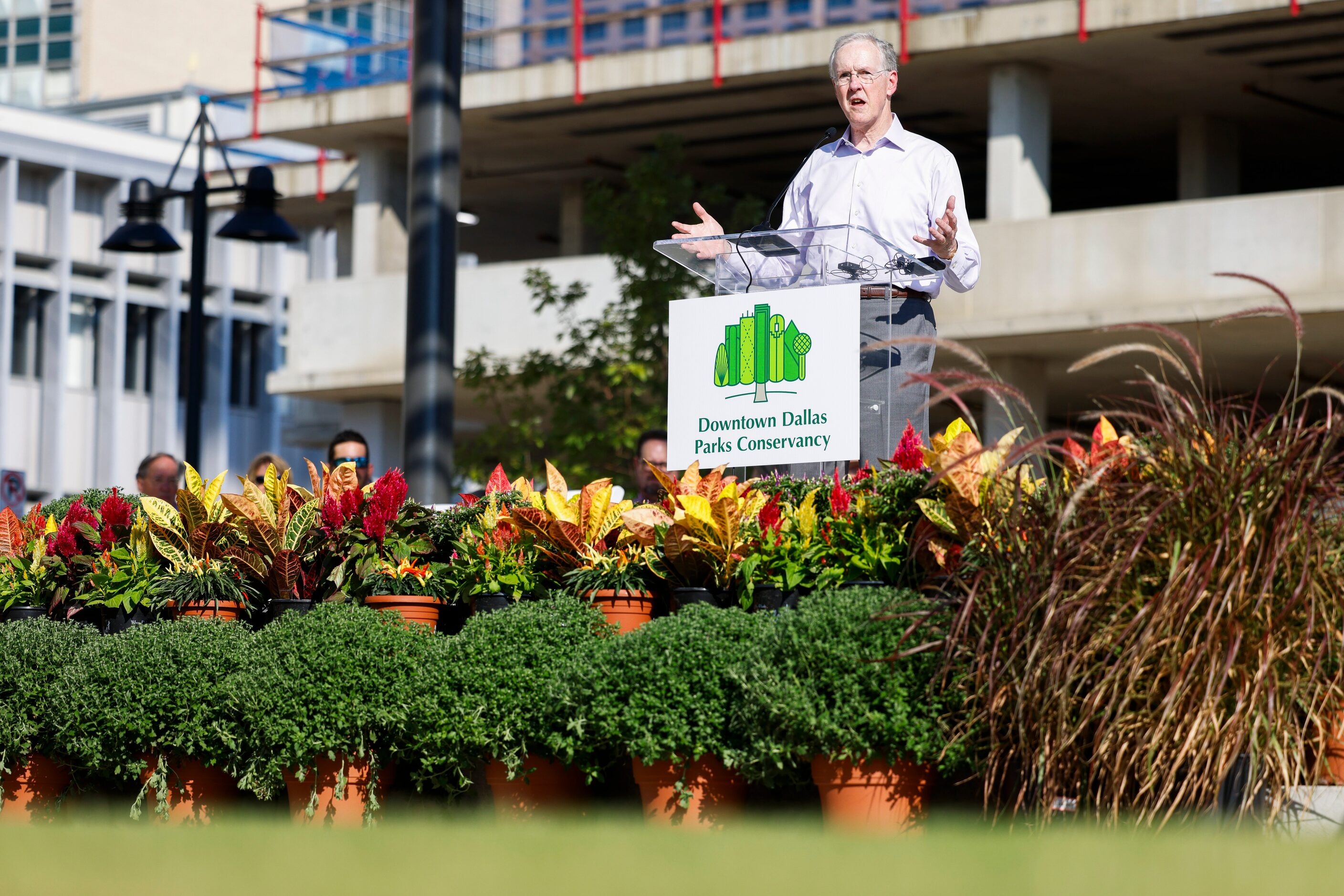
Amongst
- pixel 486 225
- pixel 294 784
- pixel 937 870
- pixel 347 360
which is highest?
pixel 486 225

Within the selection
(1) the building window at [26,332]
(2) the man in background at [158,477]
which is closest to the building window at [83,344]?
(1) the building window at [26,332]

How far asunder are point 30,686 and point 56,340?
3571 cm

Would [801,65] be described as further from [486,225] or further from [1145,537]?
[1145,537]

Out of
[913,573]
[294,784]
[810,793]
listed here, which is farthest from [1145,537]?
[294,784]

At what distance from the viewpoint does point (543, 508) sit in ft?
17.8

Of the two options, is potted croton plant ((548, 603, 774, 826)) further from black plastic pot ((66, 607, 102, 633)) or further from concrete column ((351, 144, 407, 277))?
concrete column ((351, 144, 407, 277))

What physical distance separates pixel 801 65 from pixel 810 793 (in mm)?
14540

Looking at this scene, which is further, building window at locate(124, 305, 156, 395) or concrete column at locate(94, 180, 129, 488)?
building window at locate(124, 305, 156, 395)

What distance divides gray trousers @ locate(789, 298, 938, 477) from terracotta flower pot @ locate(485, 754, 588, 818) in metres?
1.23

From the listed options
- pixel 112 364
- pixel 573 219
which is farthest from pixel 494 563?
pixel 112 364

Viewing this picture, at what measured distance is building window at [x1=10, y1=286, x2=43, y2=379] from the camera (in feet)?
127

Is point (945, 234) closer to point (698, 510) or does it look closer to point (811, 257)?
point (811, 257)

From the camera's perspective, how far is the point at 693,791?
4.58 metres

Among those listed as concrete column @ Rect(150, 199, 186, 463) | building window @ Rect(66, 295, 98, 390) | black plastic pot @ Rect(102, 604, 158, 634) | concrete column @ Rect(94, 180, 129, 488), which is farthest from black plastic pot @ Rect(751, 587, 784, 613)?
concrete column @ Rect(150, 199, 186, 463)
